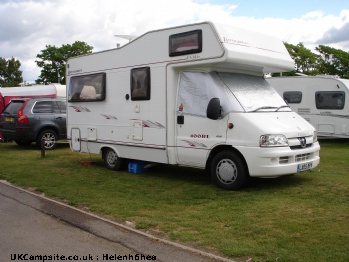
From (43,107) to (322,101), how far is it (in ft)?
33.0

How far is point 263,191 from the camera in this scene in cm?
703

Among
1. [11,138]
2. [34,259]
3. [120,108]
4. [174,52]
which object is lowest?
[34,259]

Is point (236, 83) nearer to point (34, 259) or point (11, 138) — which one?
point (34, 259)

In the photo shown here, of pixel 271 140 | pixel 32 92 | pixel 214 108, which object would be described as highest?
pixel 32 92

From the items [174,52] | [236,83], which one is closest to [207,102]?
[236,83]

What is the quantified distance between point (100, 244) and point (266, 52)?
16.5ft

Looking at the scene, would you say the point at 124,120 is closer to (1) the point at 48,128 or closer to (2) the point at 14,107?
(1) the point at 48,128

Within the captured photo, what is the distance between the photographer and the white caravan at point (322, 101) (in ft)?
47.7

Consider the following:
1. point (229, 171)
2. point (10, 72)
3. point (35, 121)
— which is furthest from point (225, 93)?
point (10, 72)

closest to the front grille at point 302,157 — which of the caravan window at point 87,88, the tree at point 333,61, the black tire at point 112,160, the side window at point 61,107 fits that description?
the black tire at point 112,160

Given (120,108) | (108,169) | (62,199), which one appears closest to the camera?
(62,199)

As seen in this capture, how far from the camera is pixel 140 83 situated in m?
8.44

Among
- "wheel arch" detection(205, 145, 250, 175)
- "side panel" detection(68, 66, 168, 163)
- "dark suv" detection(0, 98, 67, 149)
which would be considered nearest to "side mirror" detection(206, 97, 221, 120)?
"wheel arch" detection(205, 145, 250, 175)

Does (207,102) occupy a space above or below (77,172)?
above
